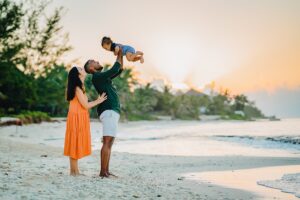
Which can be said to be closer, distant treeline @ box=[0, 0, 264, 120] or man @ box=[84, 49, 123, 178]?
man @ box=[84, 49, 123, 178]

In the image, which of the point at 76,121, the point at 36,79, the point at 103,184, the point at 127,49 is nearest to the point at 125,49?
the point at 127,49

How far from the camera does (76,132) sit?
21.6ft

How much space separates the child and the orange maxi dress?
100cm

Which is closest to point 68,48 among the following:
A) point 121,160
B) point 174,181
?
point 121,160

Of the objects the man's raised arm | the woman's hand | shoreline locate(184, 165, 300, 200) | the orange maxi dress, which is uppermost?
the man's raised arm

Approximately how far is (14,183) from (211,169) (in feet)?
16.5

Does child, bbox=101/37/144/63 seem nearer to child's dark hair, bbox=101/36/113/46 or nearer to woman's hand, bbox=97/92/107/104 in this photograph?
child's dark hair, bbox=101/36/113/46

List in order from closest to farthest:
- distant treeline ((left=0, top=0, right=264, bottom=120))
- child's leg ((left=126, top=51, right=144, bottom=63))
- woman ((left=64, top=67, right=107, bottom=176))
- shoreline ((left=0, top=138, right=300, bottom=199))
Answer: shoreline ((left=0, top=138, right=300, bottom=199)) → child's leg ((left=126, top=51, right=144, bottom=63)) → woman ((left=64, top=67, right=107, bottom=176)) → distant treeline ((left=0, top=0, right=264, bottom=120))

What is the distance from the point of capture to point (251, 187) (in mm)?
6852

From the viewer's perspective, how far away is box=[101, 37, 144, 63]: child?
6062mm

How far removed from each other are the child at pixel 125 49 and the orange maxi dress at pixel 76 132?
100 cm

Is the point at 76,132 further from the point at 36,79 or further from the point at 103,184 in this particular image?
the point at 36,79

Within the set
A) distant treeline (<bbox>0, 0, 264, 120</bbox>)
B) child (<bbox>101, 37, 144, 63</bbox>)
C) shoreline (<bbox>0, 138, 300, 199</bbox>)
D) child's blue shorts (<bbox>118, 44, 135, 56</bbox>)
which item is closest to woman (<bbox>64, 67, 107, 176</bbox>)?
shoreline (<bbox>0, 138, 300, 199</bbox>)

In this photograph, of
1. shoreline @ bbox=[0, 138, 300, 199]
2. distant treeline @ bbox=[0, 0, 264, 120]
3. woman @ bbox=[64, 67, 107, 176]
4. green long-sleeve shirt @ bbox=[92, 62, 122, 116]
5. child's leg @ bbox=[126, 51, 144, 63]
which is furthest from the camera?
distant treeline @ bbox=[0, 0, 264, 120]
